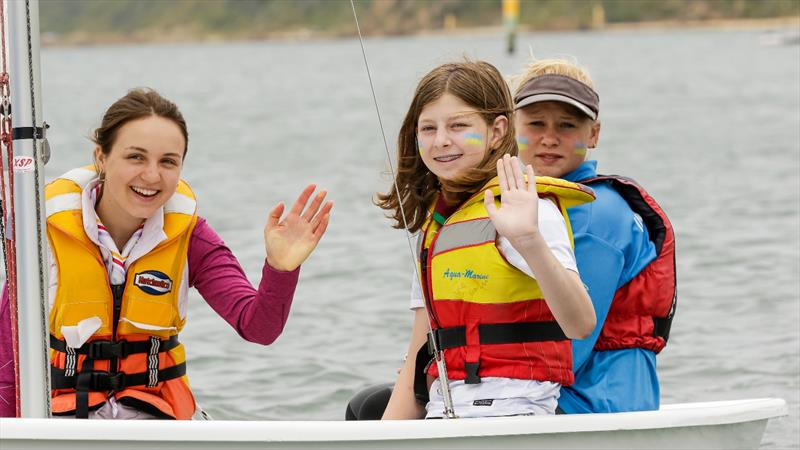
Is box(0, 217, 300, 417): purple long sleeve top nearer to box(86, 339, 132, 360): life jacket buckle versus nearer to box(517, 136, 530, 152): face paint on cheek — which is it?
box(86, 339, 132, 360): life jacket buckle

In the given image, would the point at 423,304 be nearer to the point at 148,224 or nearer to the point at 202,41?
the point at 148,224

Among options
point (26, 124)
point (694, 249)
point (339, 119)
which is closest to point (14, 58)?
point (26, 124)

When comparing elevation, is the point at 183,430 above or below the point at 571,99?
below

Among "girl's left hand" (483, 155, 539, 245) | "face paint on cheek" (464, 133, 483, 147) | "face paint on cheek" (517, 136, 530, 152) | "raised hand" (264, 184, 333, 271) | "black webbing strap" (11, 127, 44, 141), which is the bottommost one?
"raised hand" (264, 184, 333, 271)

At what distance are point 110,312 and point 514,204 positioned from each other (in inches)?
44.1

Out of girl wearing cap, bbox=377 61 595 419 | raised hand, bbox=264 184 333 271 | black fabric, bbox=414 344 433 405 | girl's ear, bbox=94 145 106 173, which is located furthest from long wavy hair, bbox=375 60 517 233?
girl's ear, bbox=94 145 106 173

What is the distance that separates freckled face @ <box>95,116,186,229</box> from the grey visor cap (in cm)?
90

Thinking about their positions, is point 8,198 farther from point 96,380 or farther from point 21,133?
point 96,380

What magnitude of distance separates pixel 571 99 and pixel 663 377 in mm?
3669

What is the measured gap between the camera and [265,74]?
4812 cm

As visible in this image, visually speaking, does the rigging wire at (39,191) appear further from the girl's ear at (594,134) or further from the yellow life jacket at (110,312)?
the girl's ear at (594,134)

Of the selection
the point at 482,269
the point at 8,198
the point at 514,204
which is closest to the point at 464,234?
the point at 482,269

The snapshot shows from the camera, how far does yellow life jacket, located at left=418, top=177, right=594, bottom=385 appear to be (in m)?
2.75

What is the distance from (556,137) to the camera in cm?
327
